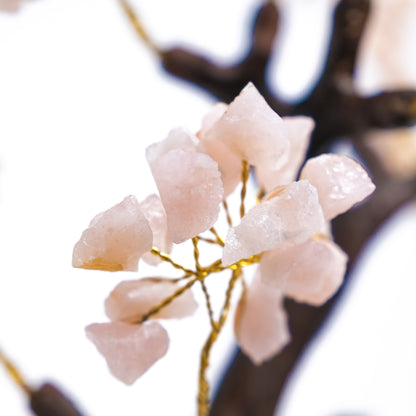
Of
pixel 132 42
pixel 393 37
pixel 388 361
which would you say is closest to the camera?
pixel 132 42

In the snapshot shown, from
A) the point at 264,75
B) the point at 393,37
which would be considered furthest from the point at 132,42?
the point at 393,37

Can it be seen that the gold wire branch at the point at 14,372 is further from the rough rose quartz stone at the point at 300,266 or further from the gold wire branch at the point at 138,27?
the gold wire branch at the point at 138,27

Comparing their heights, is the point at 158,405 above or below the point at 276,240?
below

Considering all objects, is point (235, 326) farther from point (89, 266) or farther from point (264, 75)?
point (264, 75)

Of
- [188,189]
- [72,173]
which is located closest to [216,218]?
→ [188,189]

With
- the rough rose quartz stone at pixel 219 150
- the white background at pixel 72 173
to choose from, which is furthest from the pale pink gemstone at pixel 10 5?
the rough rose quartz stone at pixel 219 150

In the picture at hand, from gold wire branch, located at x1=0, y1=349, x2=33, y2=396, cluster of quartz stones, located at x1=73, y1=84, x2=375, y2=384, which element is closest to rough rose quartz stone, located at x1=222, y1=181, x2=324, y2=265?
cluster of quartz stones, located at x1=73, y1=84, x2=375, y2=384

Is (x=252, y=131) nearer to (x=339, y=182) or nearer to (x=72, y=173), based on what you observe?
(x=339, y=182)

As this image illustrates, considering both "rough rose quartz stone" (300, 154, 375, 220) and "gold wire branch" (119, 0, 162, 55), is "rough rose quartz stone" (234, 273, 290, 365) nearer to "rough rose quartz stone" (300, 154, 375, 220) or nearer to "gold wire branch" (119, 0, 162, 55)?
"rough rose quartz stone" (300, 154, 375, 220)
